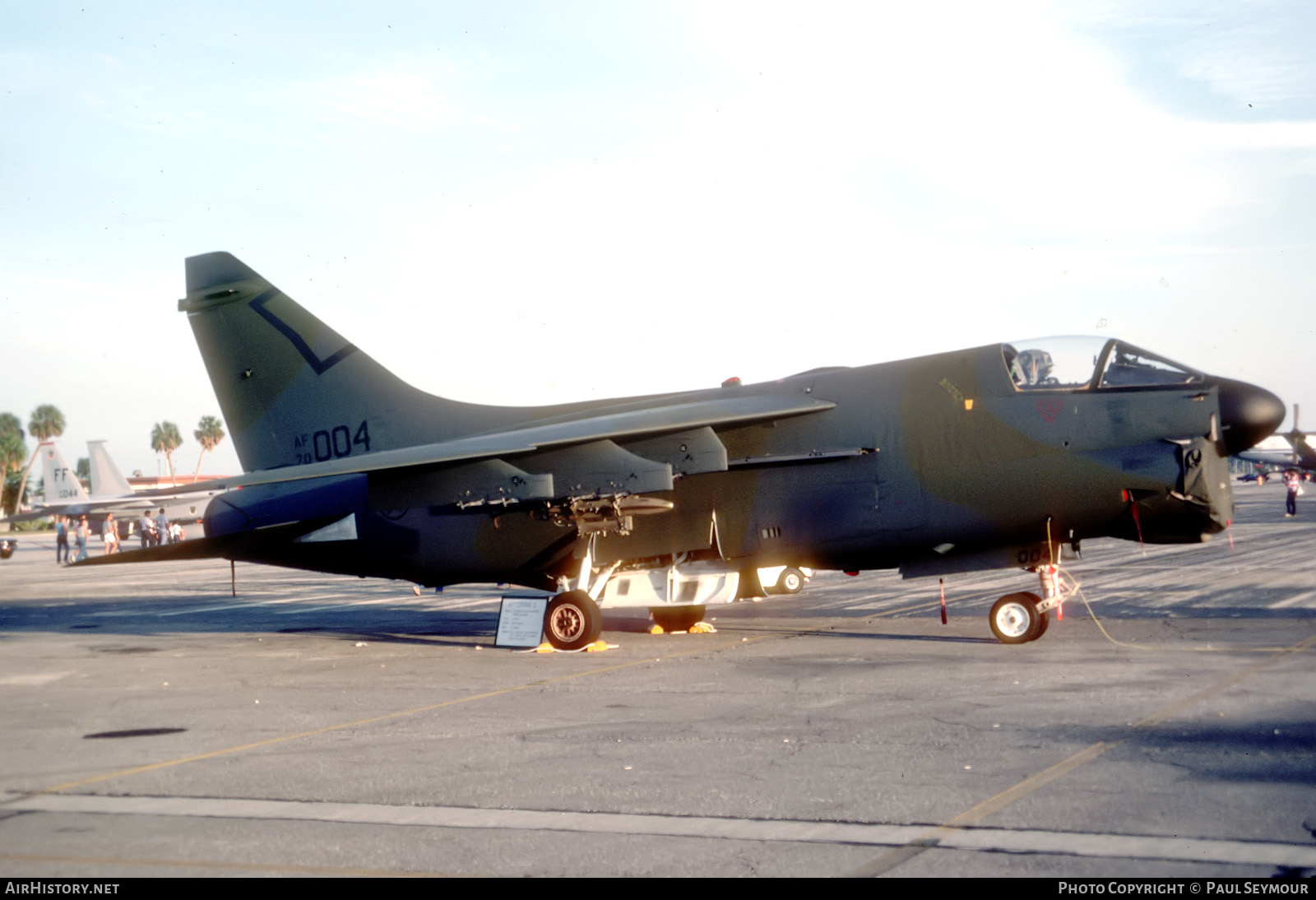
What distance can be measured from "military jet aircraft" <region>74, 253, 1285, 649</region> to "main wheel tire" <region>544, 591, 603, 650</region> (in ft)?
0.09

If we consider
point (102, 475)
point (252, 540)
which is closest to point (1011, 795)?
point (252, 540)

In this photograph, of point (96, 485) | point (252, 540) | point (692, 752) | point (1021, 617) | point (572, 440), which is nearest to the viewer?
point (692, 752)

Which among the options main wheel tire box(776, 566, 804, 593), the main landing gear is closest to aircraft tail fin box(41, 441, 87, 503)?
main wheel tire box(776, 566, 804, 593)

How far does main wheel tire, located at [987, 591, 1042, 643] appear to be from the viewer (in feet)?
44.8

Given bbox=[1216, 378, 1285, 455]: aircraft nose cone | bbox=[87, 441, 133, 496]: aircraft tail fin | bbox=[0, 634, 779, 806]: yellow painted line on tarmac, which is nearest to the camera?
bbox=[0, 634, 779, 806]: yellow painted line on tarmac

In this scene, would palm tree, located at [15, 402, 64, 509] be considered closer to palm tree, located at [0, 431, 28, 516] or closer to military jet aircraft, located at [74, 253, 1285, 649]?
palm tree, located at [0, 431, 28, 516]

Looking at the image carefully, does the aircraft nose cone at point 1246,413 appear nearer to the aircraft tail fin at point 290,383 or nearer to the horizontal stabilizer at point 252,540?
the aircraft tail fin at point 290,383

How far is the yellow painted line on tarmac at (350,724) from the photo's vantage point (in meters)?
7.90

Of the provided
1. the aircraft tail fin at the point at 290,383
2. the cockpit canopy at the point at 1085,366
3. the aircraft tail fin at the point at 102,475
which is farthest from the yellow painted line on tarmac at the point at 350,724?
the aircraft tail fin at the point at 102,475

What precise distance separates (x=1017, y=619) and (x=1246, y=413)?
3.59 meters

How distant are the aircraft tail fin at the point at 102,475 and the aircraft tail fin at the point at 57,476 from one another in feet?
17.4

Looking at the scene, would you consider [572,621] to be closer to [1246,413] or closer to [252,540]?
[252,540]

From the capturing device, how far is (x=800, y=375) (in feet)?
51.0

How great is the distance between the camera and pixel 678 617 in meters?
17.0
